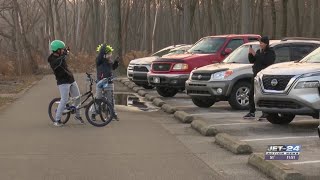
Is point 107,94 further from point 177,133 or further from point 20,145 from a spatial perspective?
point 20,145

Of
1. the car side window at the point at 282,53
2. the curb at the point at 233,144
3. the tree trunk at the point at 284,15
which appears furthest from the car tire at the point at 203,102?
the tree trunk at the point at 284,15

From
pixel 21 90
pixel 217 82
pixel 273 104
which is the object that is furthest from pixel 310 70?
pixel 21 90

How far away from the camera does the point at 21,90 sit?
73.6 ft

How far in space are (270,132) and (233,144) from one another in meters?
2.01

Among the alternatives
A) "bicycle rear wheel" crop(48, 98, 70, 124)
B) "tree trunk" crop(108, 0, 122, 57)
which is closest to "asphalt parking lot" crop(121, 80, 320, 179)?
"bicycle rear wheel" crop(48, 98, 70, 124)

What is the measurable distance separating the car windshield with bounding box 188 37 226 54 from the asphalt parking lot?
9.05ft

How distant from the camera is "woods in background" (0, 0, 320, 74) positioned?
99.0ft

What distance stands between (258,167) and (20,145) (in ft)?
14.3

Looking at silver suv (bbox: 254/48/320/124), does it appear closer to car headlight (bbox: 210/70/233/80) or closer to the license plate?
car headlight (bbox: 210/70/233/80)

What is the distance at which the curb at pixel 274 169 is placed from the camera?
6.51 meters

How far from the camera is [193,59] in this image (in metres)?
17.1

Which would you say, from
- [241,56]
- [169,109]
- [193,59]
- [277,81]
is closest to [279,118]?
[277,81]

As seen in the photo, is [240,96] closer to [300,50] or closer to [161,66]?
[300,50]

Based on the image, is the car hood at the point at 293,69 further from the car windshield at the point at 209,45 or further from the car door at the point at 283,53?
the car windshield at the point at 209,45
